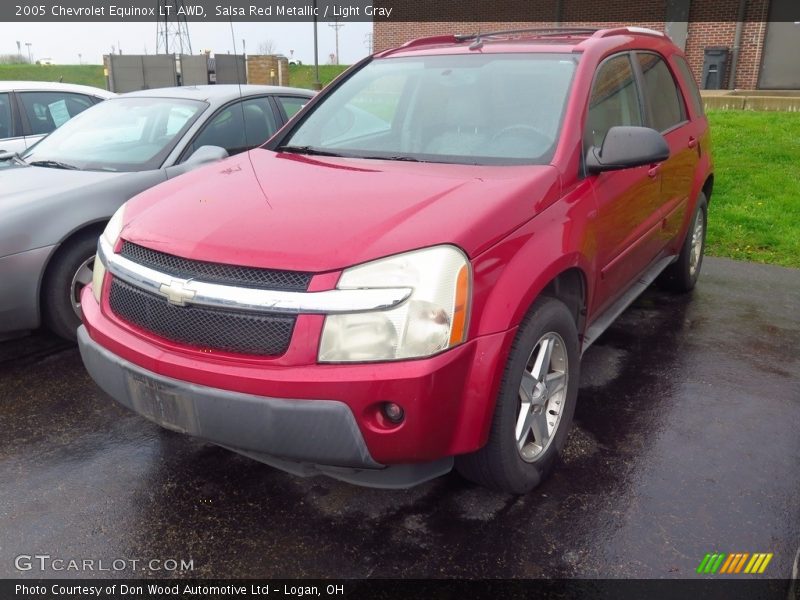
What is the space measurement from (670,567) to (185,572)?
1.68 metres

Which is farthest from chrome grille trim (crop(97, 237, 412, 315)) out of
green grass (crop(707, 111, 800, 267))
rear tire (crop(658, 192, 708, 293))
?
green grass (crop(707, 111, 800, 267))

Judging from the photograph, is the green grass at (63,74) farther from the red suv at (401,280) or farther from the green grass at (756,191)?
the red suv at (401,280)

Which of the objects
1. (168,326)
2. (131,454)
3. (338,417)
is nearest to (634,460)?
(338,417)

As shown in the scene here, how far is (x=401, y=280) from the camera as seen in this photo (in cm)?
229

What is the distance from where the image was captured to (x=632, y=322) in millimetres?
4832

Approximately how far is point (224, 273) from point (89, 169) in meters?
2.79

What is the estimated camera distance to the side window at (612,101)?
3.34 metres

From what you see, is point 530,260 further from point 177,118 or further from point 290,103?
point 290,103

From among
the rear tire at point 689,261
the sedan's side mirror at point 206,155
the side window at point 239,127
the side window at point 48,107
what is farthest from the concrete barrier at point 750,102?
the sedan's side mirror at point 206,155

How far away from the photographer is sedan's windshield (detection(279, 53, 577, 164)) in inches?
126


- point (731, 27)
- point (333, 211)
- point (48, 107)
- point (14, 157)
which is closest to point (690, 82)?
point (333, 211)

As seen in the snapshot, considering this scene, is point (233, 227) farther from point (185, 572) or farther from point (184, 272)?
point (185, 572)

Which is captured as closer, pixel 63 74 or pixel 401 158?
pixel 401 158

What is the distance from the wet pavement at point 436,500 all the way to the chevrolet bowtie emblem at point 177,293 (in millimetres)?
895
